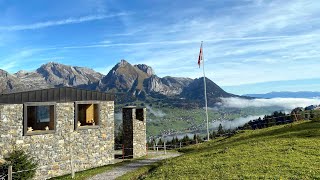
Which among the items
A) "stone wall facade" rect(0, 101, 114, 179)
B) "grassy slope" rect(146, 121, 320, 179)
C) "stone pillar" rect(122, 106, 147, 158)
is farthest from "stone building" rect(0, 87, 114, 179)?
"grassy slope" rect(146, 121, 320, 179)

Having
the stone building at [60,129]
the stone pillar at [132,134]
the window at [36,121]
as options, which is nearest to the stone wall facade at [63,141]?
the stone building at [60,129]

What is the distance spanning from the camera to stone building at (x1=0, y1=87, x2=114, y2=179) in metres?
30.1

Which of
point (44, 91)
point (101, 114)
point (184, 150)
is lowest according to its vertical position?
point (184, 150)

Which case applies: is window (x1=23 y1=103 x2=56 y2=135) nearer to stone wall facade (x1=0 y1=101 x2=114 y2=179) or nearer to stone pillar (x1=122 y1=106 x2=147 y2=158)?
stone wall facade (x1=0 y1=101 x2=114 y2=179)

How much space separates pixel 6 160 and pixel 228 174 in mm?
19094

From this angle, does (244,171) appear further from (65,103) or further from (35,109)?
(35,109)

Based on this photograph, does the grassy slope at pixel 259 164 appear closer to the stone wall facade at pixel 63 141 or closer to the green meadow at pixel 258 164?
the green meadow at pixel 258 164

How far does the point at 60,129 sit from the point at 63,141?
127 cm

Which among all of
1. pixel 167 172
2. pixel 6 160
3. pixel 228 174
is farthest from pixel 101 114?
pixel 228 174

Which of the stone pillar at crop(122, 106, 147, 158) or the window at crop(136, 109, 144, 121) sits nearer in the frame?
the stone pillar at crop(122, 106, 147, 158)

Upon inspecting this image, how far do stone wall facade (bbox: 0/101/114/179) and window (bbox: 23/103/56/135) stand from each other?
40 cm

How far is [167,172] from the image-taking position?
23.5 meters

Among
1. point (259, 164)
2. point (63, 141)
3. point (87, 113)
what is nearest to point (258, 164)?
point (259, 164)

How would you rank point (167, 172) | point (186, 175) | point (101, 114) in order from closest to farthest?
point (186, 175) → point (167, 172) → point (101, 114)
